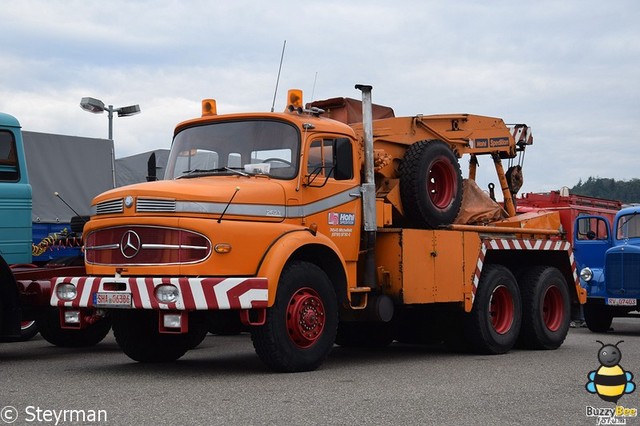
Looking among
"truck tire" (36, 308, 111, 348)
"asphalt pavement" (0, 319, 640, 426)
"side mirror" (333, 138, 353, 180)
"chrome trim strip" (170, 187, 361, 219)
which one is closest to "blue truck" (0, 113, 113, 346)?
"truck tire" (36, 308, 111, 348)

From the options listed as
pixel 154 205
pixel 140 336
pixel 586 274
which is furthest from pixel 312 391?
pixel 586 274

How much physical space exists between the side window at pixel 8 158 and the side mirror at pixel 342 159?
149 inches

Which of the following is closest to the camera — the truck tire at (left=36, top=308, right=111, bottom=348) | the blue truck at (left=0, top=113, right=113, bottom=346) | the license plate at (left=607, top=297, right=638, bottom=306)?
the blue truck at (left=0, top=113, right=113, bottom=346)

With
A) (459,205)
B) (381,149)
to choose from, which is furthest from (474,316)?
(381,149)

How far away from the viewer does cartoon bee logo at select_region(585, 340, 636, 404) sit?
26.6 ft

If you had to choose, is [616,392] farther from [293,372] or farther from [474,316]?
[474,316]

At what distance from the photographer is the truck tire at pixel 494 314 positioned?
486 inches

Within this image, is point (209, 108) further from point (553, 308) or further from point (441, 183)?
point (553, 308)

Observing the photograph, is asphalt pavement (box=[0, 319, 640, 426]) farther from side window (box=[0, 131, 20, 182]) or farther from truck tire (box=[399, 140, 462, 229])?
side window (box=[0, 131, 20, 182])

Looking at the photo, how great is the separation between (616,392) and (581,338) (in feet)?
27.1

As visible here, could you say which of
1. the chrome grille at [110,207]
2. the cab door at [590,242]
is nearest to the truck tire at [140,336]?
the chrome grille at [110,207]

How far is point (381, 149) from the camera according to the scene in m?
11.8

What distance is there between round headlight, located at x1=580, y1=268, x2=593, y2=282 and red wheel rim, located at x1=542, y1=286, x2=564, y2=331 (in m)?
3.59

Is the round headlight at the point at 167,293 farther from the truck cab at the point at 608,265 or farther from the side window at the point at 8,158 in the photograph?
the truck cab at the point at 608,265
